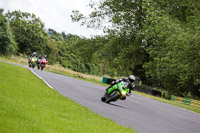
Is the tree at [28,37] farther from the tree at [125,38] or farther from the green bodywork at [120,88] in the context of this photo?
the green bodywork at [120,88]

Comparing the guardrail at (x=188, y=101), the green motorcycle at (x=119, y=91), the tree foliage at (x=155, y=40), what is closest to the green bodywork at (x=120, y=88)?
the green motorcycle at (x=119, y=91)

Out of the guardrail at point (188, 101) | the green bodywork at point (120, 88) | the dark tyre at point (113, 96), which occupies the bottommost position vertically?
the guardrail at point (188, 101)

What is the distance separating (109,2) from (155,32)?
11063mm

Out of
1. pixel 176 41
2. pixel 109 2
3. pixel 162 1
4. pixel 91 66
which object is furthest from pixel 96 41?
pixel 91 66

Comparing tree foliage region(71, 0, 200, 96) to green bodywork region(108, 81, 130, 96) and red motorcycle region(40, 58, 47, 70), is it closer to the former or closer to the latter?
red motorcycle region(40, 58, 47, 70)

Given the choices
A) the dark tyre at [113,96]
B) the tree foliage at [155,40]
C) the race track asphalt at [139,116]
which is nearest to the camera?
the race track asphalt at [139,116]

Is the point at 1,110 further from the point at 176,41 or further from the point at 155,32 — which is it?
the point at 155,32

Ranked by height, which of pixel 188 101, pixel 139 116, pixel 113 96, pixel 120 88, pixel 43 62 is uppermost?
pixel 43 62

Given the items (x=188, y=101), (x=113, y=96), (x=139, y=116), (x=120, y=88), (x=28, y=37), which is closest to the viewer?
(x=139, y=116)

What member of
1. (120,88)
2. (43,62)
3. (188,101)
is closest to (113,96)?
(120,88)

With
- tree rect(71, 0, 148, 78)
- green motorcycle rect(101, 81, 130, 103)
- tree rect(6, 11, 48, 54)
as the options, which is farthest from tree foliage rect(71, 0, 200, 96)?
tree rect(6, 11, 48, 54)

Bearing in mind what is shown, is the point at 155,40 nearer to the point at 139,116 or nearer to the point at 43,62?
the point at 43,62

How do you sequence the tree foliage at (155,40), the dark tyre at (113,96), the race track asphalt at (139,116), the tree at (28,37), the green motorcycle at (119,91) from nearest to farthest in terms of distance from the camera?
the race track asphalt at (139,116), the green motorcycle at (119,91), the dark tyre at (113,96), the tree foliage at (155,40), the tree at (28,37)

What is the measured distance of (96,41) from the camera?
45906 mm
